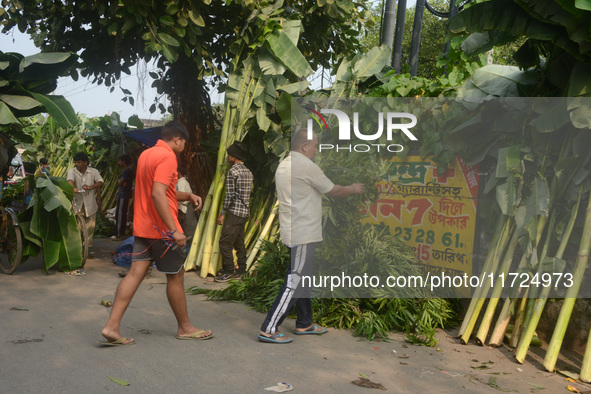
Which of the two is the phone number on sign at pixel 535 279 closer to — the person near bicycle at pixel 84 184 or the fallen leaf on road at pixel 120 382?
the fallen leaf on road at pixel 120 382

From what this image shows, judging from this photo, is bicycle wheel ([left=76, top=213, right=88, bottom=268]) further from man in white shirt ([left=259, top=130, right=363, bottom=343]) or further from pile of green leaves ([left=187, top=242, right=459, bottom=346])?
man in white shirt ([left=259, top=130, right=363, bottom=343])

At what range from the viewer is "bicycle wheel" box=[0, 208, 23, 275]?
804 centimetres

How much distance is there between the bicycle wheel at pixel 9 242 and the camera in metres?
8.04

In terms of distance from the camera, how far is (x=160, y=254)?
199 inches

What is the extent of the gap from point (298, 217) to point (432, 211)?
2220 millimetres

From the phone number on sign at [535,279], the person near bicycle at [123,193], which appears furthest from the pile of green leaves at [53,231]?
the phone number on sign at [535,279]

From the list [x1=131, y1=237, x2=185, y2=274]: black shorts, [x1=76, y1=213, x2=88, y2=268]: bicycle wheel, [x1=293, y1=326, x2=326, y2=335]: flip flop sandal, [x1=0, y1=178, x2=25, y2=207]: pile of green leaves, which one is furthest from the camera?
[x1=0, y1=178, x2=25, y2=207]: pile of green leaves

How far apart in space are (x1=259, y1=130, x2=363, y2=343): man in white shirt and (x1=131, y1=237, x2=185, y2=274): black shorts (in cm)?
102

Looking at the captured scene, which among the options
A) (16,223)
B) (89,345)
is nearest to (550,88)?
(89,345)

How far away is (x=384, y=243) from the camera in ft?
21.0

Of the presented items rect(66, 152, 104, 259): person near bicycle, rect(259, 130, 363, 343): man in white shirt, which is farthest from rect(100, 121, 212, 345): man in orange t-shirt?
rect(66, 152, 104, 259): person near bicycle

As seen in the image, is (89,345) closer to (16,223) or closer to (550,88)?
(16,223)

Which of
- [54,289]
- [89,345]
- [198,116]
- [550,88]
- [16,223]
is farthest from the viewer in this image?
[198,116]

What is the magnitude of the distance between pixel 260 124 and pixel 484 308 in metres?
4.60
